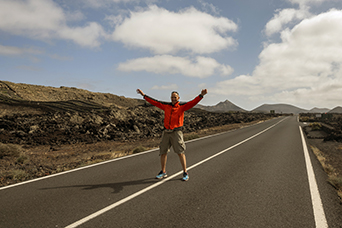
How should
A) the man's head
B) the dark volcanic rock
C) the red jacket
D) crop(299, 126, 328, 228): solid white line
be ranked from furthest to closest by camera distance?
the dark volcanic rock
the man's head
the red jacket
crop(299, 126, 328, 228): solid white line

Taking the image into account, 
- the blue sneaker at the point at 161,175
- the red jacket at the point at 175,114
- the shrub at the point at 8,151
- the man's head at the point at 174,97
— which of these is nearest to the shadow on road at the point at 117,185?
the blue sneaker at the point at 161,175

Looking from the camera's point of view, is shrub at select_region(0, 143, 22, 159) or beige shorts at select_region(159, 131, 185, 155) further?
shrub at select_region(0, 143, 22, 159)

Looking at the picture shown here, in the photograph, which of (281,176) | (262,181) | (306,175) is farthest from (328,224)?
(306,175)

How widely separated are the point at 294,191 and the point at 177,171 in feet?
10.3

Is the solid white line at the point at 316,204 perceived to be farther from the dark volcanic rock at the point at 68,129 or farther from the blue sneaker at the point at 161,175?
the dark volcanic rock at the point at 68,129

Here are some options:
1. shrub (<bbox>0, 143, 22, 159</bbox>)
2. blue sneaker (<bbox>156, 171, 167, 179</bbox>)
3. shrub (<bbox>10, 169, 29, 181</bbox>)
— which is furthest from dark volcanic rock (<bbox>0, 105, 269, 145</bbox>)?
blue sneaker (<bbox>156, 171, 167, 179</bbox>)

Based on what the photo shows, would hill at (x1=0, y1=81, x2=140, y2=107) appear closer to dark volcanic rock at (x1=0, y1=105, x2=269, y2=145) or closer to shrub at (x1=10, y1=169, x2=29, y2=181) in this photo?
dark volcanic rock at (x1=0, y1=105, x2=269, y2=145)

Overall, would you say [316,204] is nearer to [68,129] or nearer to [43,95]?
[68,129]

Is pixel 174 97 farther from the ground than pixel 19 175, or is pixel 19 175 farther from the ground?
pixel 174 97

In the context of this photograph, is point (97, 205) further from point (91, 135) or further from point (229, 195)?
point (91, 135)

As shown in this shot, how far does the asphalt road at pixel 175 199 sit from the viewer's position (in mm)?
3518

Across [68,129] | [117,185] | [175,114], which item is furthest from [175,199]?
[68,129]

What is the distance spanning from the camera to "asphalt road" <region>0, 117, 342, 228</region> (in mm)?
3518

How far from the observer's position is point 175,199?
4.39 metres
